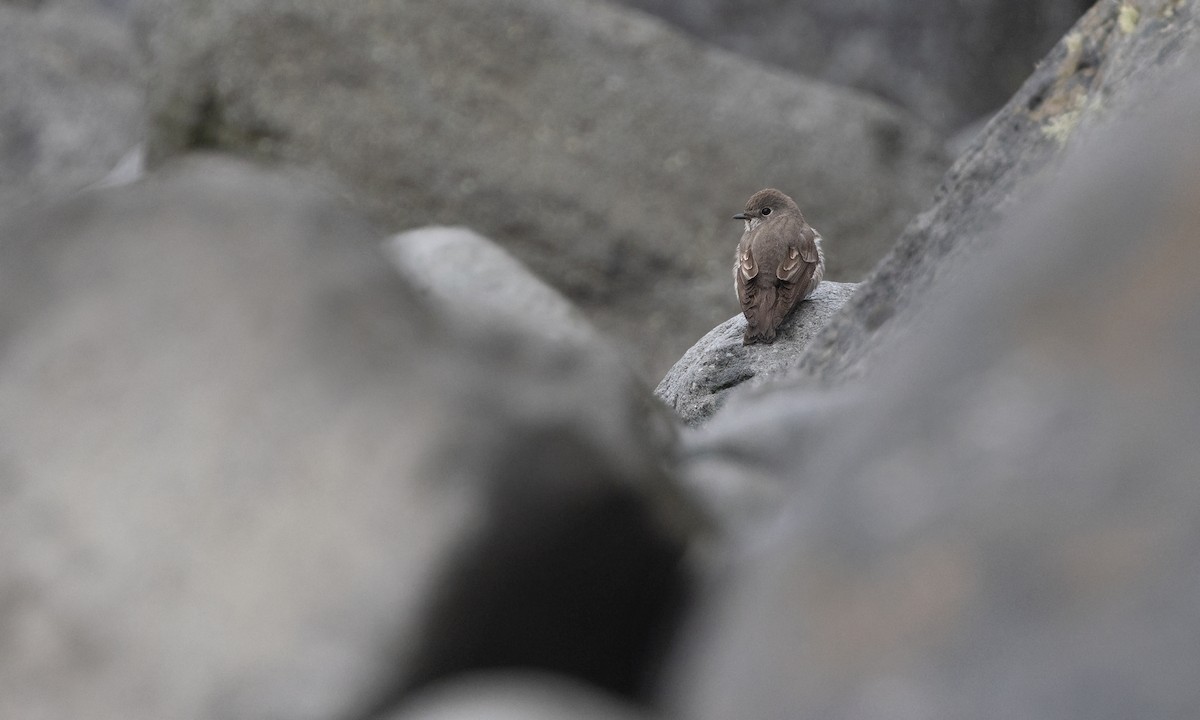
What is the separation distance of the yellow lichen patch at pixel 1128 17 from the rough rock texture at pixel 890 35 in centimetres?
820

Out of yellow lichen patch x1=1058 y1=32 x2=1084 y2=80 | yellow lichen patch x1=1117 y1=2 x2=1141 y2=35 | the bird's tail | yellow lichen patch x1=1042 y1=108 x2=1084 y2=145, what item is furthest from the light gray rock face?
Result: the bird's tail

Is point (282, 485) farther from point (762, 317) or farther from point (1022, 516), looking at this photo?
point (762, 317)

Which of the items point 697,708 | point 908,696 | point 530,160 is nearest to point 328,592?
point 697,708

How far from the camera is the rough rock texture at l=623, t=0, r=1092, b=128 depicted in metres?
12.3

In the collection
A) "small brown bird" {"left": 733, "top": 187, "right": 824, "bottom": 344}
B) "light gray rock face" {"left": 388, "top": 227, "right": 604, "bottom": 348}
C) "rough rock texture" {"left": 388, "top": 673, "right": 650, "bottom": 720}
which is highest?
"small brown bird" {"left": 733, "top": 187, "right": 824, "bottom": 344}

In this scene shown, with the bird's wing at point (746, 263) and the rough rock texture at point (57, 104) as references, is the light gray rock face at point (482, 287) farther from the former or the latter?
the rough rock texture at point (57, 104)

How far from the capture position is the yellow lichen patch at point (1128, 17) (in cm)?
420

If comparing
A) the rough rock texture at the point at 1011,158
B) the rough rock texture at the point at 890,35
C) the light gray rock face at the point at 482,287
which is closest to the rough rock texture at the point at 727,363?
the rough rock texture at the point at 1011,158

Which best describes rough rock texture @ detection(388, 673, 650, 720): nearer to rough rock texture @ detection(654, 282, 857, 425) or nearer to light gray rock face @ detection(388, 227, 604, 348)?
light gray rock face @ detection(388, 227, 604, 348)

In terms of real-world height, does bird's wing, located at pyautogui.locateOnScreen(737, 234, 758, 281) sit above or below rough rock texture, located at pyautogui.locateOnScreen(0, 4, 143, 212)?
below

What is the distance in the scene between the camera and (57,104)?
13.6 meters

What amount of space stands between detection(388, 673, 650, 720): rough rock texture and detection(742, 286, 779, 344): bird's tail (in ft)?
12.1

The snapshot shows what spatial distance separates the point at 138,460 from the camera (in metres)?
2.30

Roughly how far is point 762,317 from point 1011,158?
186cm
